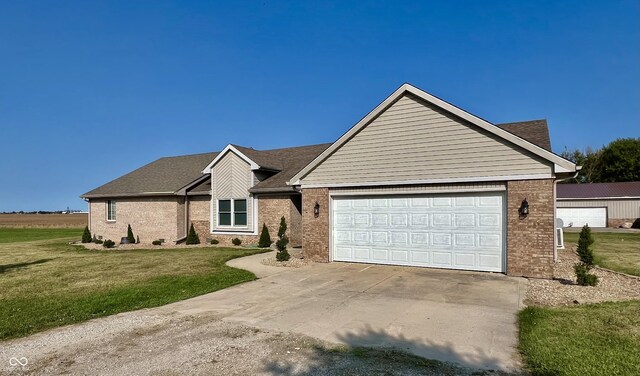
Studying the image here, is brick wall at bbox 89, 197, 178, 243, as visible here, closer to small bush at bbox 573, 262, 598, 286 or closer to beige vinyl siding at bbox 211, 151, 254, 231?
beige vinyl siding at bbox 211, 151, 254, 231

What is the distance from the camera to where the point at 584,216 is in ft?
115

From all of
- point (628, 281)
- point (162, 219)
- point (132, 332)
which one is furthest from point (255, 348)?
point (162, 219)

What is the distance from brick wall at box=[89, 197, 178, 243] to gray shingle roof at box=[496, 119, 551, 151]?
57.0 ft

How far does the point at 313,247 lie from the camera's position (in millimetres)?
13484

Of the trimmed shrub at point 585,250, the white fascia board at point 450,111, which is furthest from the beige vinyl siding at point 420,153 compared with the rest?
the trimmed shrub at point 585,250

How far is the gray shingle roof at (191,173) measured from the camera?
65.1ft

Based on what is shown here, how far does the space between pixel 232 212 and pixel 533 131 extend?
569 inches

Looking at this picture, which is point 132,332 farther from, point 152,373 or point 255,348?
point 255,348

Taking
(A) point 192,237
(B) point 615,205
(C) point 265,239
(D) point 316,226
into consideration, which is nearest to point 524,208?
(D) point 316,226

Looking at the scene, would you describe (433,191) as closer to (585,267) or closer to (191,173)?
(585,267)

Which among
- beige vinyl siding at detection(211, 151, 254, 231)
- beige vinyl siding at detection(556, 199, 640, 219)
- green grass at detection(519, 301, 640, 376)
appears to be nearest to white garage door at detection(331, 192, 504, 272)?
green grass at detection(519, 301, 640, 376)

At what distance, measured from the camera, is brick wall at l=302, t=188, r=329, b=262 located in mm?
13273

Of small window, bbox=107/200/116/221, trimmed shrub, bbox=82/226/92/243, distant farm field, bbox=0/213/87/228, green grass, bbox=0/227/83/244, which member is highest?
small window, bbox=107/200/116/221

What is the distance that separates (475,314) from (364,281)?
350 cm
